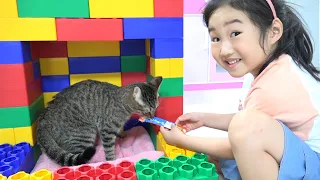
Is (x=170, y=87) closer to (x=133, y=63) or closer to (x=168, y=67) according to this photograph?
(x=168, y=67)

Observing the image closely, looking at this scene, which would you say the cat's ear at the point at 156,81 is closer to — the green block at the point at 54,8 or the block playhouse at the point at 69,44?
the block playhouse at the point at 69,44

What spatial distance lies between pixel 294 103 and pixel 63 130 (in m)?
0.80

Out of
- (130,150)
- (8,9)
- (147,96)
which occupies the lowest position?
(130,150)

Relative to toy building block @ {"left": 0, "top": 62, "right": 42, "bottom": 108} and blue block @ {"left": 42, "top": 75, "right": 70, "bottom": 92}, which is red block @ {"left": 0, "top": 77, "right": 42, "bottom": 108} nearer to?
toy building block @ {"left": 0, "top": 62, "right": 42, "bottom": 108}

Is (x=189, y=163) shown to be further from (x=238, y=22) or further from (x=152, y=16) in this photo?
(x=152, y=16)

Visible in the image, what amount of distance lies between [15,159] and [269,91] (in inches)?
29.7

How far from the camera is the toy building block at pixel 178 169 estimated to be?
0.73 m

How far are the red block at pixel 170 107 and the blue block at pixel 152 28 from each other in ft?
0.81

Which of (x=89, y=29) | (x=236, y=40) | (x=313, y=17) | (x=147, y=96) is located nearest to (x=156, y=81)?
(x=147, y=96)

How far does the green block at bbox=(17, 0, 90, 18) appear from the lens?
912mm

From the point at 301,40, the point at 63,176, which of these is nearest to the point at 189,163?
the point at 63,176

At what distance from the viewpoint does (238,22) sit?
65 cm

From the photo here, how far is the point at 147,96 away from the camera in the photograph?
3.32 ft

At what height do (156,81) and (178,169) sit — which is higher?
(156,81)
